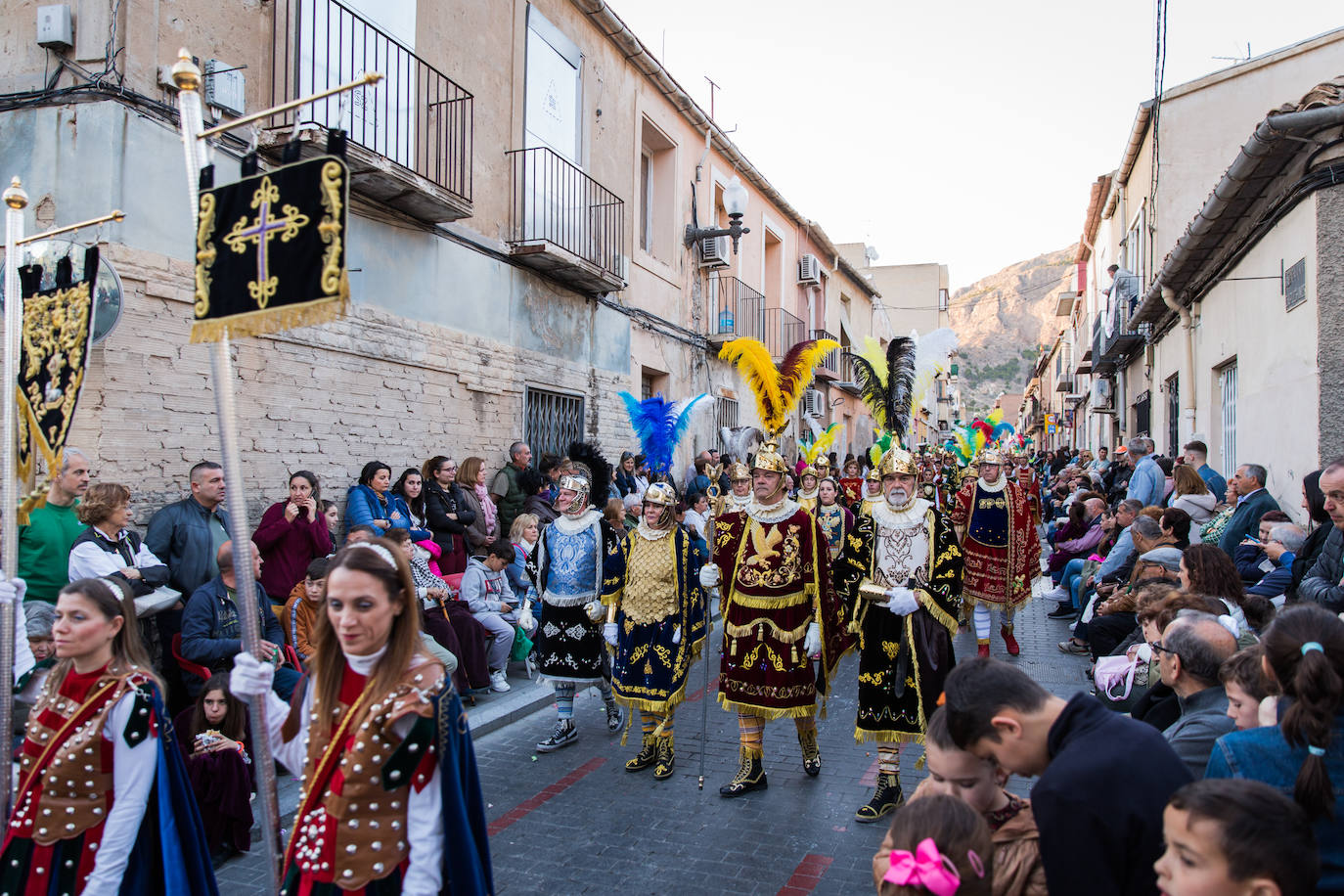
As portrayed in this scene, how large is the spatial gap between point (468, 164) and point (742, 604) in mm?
6755

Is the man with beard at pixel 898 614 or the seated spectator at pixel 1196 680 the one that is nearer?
the seated spectator at pixel 1196 680

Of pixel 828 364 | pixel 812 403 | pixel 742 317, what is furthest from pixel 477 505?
pixel 828 364

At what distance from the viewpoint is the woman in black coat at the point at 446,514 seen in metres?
8.73

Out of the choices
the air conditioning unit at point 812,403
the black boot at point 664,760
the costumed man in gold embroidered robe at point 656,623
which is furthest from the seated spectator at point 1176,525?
the air conditioning unit at point 812,403

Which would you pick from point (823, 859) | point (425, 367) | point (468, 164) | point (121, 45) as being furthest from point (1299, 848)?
point (468, 164)

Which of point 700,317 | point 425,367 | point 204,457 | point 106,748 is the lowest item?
point 106,748

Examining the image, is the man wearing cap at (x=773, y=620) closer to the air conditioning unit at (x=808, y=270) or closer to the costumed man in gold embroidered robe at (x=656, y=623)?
the costumed man in gold embroidered robe at (x=656, y=623)

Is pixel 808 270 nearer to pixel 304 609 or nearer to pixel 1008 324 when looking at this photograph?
pixel 304 609

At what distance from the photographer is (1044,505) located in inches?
864

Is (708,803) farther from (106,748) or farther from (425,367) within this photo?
(425,367)

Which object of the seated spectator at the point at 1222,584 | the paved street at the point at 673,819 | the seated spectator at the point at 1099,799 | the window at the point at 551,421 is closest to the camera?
the seated spectator at the point at 1099,799

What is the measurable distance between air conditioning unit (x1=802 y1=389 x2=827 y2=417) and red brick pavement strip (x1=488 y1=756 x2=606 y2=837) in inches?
708

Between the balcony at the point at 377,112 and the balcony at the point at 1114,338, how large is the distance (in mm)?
12169

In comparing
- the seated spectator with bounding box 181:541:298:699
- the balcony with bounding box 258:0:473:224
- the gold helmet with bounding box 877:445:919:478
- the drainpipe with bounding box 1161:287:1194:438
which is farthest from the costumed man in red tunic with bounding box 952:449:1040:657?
the seated spectator with bounding box 181:541:298:699
